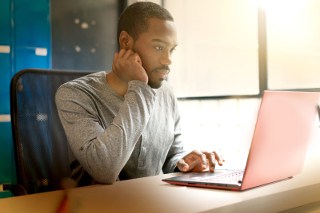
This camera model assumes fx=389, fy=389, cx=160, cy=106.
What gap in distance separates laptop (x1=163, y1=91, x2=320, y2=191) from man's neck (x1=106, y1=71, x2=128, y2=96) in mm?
495

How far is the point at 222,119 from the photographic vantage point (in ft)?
7.91

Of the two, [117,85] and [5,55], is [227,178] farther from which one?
[5,55]

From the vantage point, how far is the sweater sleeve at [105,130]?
99 cm

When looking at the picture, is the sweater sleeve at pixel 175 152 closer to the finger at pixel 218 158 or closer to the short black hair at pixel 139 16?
the finger at pixel 218 158

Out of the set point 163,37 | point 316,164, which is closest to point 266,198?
point 316,164

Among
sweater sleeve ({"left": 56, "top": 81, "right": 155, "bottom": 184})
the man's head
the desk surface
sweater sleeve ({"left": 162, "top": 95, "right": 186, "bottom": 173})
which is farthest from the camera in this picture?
sweater sleeve ({"left": 162, "top": 95, "right": 186, "bottom": 173})

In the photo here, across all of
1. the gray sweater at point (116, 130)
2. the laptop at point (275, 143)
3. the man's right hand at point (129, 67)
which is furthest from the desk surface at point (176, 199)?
the man's right hand at point (129, 67)

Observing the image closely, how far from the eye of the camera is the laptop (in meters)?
0.71

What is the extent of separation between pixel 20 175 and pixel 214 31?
165 centimetres

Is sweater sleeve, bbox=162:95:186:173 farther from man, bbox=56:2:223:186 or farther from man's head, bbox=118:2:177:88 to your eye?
man's head, bbox=118:2:177:88

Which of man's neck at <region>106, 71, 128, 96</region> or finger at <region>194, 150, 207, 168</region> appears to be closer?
finger at <region>194, 150, 207, 168</region>

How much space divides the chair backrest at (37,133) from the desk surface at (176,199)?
0.50m

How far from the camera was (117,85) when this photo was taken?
1358mm

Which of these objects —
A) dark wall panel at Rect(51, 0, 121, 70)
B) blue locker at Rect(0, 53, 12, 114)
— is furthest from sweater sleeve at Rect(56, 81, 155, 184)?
dark wall panel at Rect(51, 0, 121, 70)
